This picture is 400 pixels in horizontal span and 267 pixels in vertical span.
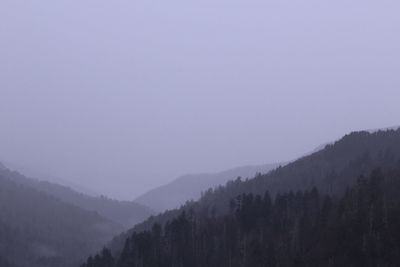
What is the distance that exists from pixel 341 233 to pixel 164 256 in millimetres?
71088

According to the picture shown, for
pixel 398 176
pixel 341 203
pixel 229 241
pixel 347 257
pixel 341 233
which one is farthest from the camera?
pixel 229 241

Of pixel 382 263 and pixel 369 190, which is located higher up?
pixel 369 190

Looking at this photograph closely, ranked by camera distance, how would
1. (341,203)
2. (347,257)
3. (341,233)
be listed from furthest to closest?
(341,203) → (341,233) → (347,257)

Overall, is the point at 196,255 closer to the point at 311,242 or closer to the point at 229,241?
the point at 229,241

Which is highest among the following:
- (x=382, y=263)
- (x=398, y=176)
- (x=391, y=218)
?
(x=398, y=176)

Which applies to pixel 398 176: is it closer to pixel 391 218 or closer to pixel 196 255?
pixel 391 218

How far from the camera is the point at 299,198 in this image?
195750mm

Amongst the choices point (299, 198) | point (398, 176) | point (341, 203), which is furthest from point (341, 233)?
point (299, 198)

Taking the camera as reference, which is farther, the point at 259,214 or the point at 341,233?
the point at 259,214

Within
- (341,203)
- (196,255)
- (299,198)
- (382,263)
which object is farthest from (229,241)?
(382,263)

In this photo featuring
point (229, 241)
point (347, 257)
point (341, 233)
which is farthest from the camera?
point (229, 241)

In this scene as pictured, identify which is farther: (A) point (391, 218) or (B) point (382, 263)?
(A) point (391, 218)

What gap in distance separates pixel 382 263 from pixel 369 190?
4376 centimetres

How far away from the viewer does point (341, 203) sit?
519 feet
